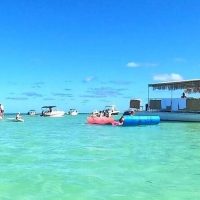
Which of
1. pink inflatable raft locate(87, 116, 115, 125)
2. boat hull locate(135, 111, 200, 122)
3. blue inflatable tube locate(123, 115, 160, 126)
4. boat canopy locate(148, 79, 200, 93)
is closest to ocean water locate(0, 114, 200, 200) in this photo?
blue inflatable tube locate(123, 115, 160, 126)

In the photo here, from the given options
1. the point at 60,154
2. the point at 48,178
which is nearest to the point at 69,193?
the point at 48,178

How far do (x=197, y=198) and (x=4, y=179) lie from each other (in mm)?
4723

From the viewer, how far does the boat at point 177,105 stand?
162 ft

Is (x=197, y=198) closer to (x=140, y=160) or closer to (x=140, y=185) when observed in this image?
(x=140, y=185)

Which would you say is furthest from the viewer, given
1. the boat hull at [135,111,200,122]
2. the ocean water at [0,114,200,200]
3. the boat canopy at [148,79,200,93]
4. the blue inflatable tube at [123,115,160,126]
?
the boat canopy at [148,79,200,93]

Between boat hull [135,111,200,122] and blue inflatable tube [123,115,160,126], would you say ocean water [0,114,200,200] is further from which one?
boat hull [135,111,200,122]

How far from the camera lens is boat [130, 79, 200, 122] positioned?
162 ft

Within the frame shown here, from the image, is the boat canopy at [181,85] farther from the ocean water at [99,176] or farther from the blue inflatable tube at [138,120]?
the ocean water at [99,176]

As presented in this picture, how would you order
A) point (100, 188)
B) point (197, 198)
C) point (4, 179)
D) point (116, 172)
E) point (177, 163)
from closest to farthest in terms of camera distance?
1. point (197, 198)
2. point (100, 188)
3. point (4, 179)
4. point (116, 172)
5. point (177, 163)

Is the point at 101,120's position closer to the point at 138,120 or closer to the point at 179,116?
the point at 138,120

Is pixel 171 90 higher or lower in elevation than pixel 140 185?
higher

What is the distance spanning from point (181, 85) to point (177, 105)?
2.51 meters

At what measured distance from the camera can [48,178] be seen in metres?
11.3

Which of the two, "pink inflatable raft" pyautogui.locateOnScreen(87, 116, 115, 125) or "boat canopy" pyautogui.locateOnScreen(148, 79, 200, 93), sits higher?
"boat canopy" pyautogui.locateOnScreen(148, 79, 200, 93)
